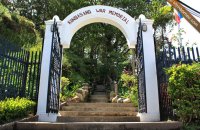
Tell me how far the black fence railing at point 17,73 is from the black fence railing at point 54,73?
59cm

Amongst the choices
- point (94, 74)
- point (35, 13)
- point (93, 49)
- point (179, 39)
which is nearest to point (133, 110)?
point (179, 39)

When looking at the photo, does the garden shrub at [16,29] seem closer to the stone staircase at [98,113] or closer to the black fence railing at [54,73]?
the black fence railing at [54,73]

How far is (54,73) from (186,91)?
3.81m

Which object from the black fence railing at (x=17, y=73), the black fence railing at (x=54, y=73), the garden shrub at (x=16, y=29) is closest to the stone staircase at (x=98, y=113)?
the black fence railing at (x=54, y=73)

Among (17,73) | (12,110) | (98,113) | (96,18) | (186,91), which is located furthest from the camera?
(96,18)

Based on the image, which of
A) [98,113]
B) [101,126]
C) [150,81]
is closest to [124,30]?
[150,81]

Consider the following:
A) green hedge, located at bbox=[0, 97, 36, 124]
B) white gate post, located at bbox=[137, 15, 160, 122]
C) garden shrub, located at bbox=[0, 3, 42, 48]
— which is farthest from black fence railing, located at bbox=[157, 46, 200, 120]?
garden shrub, located at bbox=[0, 3, 42, 48]

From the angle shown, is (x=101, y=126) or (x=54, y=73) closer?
(x=101, y=126)

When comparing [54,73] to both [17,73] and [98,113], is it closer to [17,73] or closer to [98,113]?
[17,73]

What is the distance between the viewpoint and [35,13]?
81.9 feet

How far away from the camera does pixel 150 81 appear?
281 inches

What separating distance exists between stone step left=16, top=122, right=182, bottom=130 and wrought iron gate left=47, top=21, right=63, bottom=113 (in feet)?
4.64

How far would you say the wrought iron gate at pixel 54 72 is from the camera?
22.8 ft

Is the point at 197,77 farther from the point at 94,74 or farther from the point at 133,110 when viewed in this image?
the point at 94,74
